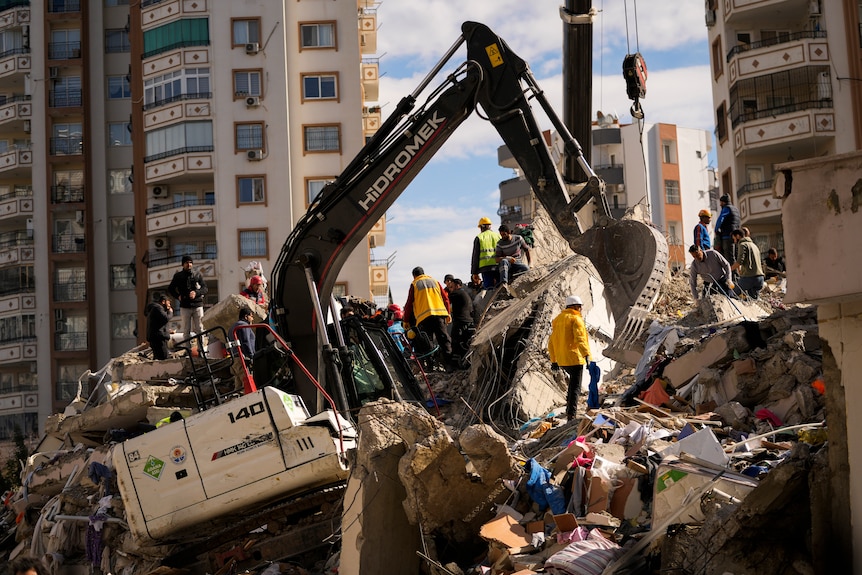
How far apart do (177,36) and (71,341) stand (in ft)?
42.8

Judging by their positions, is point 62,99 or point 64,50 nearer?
point 62,99

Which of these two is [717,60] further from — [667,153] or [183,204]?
[667,153]

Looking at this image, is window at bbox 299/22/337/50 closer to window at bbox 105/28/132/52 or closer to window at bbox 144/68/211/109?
window at bbox 144/68/211/109

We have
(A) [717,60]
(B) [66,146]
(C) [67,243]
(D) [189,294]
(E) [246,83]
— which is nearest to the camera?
(D) [189,294]

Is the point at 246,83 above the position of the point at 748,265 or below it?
above

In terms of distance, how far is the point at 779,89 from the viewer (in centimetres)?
3834

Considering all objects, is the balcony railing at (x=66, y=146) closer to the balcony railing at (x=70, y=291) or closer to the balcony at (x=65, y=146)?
the balcony at (x=65, y=146)

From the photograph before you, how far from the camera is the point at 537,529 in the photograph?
10.6m

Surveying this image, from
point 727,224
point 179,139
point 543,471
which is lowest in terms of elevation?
point 543,471

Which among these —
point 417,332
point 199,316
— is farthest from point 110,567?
point 199,316

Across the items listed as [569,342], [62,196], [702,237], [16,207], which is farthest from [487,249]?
[16,207]

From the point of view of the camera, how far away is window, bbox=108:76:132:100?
50.6 meters

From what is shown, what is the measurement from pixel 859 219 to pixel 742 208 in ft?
96.3

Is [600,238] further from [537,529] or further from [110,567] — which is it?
[110,567]
